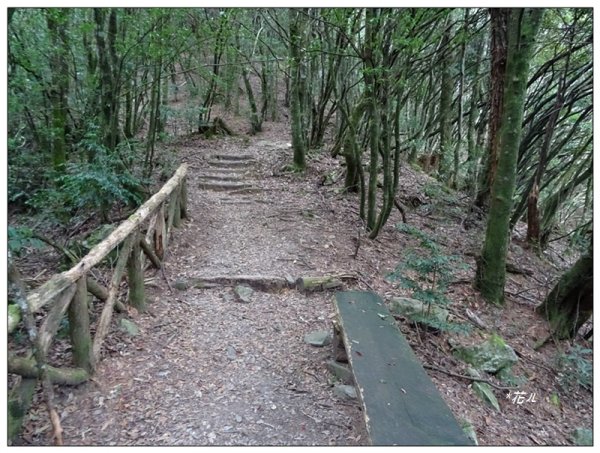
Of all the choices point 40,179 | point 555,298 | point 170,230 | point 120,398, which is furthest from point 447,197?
point 40,179

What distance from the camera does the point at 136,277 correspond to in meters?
3.79

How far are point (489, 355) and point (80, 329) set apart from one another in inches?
142

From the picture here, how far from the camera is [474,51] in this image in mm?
9883

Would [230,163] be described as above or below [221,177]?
above

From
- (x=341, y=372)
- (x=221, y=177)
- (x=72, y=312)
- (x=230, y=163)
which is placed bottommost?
(x=341, y=372)

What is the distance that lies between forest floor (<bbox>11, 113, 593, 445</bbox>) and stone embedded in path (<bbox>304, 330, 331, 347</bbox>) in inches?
3.4

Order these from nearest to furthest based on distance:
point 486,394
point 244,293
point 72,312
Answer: point 72,312, point 486,394, point 244,293

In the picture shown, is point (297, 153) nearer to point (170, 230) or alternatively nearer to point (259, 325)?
point (170, 230)

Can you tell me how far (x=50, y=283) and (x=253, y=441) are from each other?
5.36 feet

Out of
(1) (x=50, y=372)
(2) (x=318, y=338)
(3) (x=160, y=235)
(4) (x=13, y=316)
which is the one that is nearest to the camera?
(4) (x=13, y=316)

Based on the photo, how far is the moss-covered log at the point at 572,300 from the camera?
13.8 feet

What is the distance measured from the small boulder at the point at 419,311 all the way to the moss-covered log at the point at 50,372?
2957 millimetres

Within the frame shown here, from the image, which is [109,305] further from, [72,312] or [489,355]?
[489,355]

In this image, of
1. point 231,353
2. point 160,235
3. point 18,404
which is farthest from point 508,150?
point 18,404
